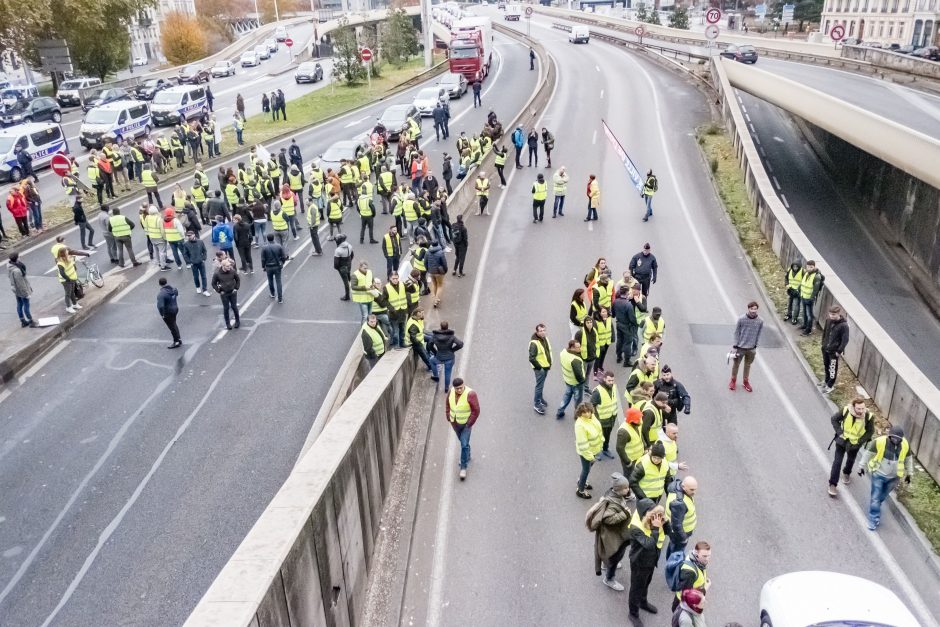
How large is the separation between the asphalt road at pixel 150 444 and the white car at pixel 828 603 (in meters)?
6.26

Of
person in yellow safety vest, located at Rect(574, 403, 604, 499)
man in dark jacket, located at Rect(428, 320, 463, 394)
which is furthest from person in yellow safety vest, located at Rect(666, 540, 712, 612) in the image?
man in dark jacket, located at Rect(428, 320, 463, 394)

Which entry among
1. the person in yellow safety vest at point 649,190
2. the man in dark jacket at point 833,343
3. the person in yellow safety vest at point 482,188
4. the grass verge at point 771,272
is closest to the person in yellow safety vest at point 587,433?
the grass verge at point 771,272

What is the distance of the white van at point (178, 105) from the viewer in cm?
3816

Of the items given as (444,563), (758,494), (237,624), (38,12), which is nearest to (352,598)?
(444,563)

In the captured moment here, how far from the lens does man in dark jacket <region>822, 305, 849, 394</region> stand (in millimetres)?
12320

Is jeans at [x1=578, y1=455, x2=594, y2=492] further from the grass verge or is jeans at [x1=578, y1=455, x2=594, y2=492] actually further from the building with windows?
the building with windows

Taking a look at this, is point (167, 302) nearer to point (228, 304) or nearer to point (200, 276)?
point (228, 304)

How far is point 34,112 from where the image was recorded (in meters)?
40.1

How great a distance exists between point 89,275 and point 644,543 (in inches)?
587

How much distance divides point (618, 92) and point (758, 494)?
117 feet

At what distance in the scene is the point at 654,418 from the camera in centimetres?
976

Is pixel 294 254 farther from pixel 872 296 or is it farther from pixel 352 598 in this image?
pixel 872 296

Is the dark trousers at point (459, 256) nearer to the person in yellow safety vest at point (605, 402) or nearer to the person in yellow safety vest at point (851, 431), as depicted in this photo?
the person in yellow safety vest at point (605, 402)

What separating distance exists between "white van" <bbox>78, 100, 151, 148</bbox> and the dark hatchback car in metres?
37.1
